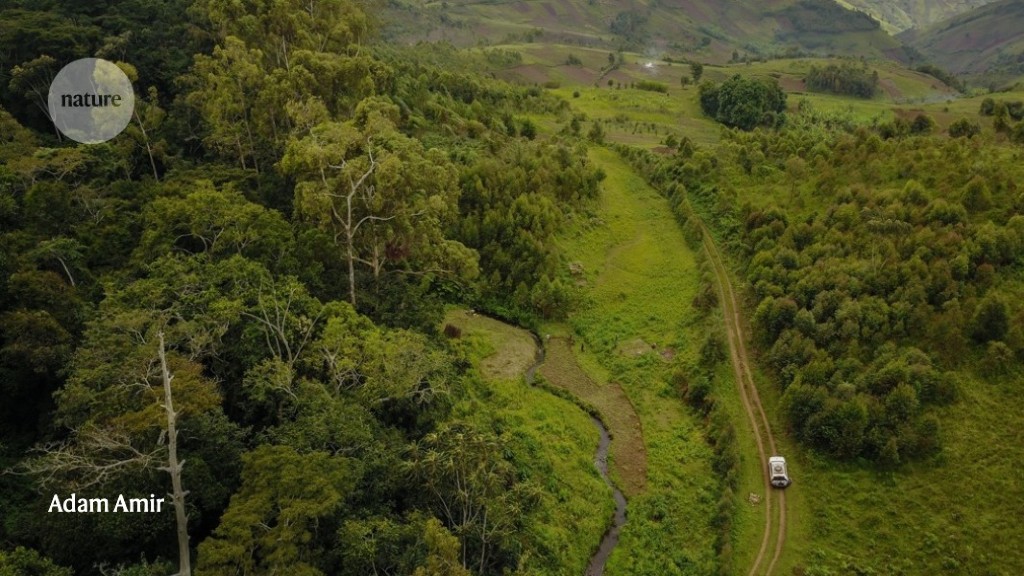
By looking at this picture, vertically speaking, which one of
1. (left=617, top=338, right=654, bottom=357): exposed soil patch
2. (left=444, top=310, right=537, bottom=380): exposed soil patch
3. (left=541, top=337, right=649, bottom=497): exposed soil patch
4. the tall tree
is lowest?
(left=541, top=337, right=649, bottom=497): exposed soil patch

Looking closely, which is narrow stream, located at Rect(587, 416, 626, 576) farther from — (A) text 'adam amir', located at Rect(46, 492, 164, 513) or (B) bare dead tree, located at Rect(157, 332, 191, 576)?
(A) text 'adam amir', located at Rect(46, 492, 164, 513)

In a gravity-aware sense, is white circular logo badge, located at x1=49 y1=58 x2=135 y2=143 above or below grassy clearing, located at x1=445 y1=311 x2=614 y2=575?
above

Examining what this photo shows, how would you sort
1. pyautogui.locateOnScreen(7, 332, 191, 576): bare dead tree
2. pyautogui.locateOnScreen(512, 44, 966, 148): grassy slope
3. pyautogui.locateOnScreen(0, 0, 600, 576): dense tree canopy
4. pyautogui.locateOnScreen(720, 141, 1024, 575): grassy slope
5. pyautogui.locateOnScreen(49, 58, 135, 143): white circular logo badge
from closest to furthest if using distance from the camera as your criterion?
1. pyautogui.locateOnScreen(7, 332, 191, 576): bare dead tree
2. pyautogui.locateOnScreen(0, 0, 600, 576): dense tree canopy
3. pyautogui.locateOnScreen(720, 141, 1024, 575): grassy slope
4. pyautogui.locateOnScreen(49, 58, 135, 143): white circular logo badge
5. pyautogui.locateOnScreen(512, 44, 966, 148): grassy slope

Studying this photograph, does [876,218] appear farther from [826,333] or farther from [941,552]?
[941,552]

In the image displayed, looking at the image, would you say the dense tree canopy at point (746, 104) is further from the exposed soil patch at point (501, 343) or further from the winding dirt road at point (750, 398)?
the exposed soil patch at point (501, 343)

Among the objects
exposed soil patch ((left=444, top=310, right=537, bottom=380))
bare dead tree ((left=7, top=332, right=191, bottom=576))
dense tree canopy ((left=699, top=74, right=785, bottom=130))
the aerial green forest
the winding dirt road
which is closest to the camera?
bare dead tree ((left=7, top=332, right=191, bottom=576))

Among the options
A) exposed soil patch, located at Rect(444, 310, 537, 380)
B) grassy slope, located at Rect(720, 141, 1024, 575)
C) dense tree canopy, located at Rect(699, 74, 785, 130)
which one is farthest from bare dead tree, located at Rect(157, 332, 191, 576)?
dense tree canopy, located at Rect(699, 74, 785, 130)

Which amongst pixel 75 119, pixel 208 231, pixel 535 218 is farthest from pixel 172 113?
pixel 535 218

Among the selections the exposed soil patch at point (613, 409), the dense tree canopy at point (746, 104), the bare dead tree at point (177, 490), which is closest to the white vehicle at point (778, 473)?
the exposed soil patch at point (613, 409)
